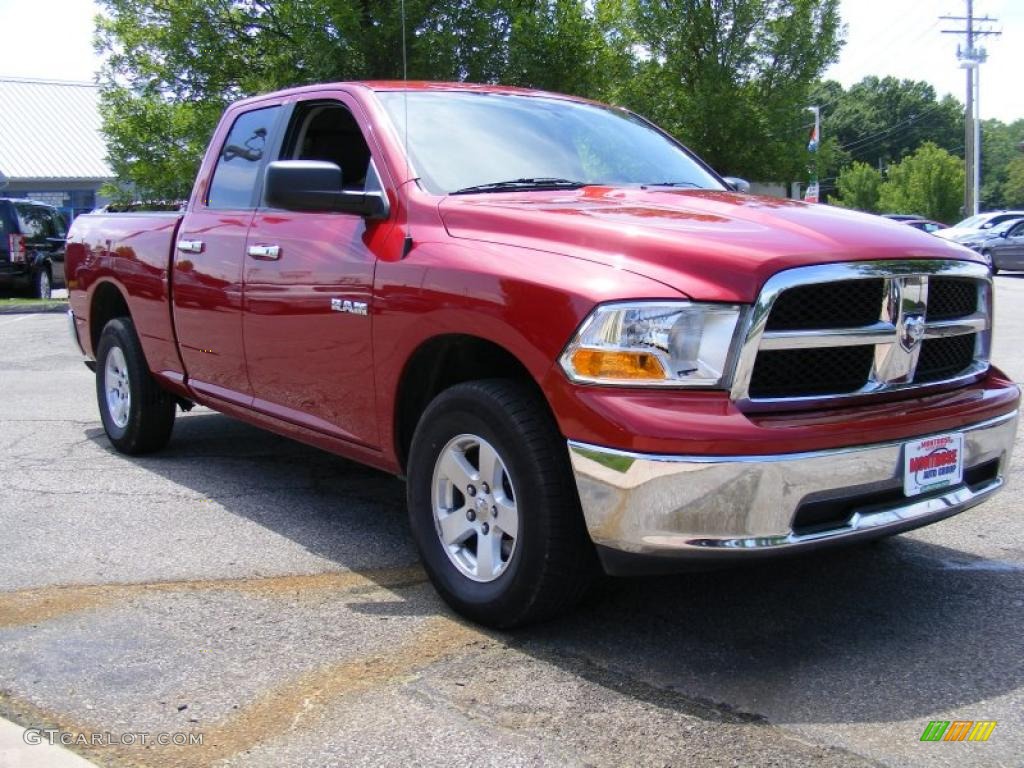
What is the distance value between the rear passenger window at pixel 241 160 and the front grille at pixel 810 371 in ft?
9.23

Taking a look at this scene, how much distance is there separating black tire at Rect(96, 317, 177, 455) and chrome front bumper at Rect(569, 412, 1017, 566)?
144 inches

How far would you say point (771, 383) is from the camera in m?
3.18

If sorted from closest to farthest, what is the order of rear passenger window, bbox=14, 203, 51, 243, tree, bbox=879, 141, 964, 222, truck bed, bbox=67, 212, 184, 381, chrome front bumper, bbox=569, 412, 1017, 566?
chrome front bumper, bbox=569, 412, 1017, 566
truck bed, bbox=67, 212, 184, 381
rear passenger window, bbox=14, 203, 51, 243
tree, bbox=879, 141, 964, 222

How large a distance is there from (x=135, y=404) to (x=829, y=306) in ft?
13.9

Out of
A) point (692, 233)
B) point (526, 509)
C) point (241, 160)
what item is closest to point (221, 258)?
point (241, 160)

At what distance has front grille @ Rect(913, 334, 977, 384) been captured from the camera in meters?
3.59

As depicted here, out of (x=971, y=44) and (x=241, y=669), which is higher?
(x=971, y=44)

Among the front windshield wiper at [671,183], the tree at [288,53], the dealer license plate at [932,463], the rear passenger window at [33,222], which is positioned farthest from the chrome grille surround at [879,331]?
the rear passenger window at [33,222]

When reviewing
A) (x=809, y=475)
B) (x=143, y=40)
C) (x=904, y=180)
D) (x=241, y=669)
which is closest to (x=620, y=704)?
(x=809, y=475)

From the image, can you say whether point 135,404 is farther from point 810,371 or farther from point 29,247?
point 29,247

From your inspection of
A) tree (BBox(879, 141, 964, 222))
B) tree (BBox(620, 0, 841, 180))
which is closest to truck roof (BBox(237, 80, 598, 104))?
tree (BBox(620, 0, 841, 180))

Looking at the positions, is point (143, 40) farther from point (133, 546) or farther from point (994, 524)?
point (994, 524)

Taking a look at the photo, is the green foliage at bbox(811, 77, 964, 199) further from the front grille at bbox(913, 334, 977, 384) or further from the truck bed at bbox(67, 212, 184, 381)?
the front grille at bbox(913, 334, 977, 384)

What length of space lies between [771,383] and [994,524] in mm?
2188
